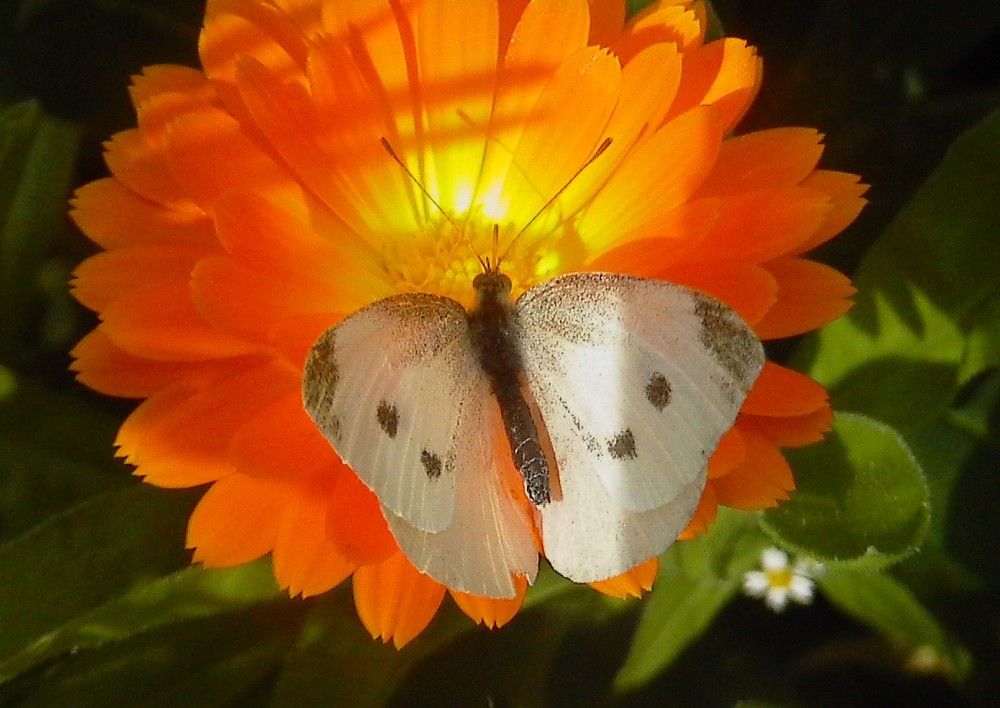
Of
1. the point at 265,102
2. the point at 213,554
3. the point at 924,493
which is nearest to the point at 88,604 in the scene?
the point at 213,554

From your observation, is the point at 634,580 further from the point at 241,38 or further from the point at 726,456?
the point at 241,38

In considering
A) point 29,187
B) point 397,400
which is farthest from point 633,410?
point 29,187

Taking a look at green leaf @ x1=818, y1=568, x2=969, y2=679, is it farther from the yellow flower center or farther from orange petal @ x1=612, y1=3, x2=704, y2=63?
orange petal @ x1=612, y1=3, x2=704, y2=63

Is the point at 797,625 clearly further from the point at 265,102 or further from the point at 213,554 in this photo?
the point at 265,102

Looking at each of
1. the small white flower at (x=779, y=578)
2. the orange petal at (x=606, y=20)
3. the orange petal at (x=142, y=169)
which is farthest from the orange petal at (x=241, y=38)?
the small white flower at (x=779, y=578)

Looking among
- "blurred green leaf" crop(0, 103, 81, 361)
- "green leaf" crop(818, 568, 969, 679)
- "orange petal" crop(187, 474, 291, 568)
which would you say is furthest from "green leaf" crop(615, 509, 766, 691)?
"blurred green leaf" crop(0, 103, 81, 361)

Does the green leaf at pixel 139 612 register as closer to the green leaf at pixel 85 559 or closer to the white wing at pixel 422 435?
the green leaf at pixel 85 559

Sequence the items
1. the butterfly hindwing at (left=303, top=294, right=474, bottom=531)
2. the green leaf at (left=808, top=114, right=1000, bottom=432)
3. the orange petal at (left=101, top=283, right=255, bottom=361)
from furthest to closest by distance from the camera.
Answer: the green leaf at (left=808, top=114, right=1000, bottom=432) → the orange petal at (left=101, top=283, right=255, bottom=361) → the butterfly hindwing at (left=303, top=294, right=474, bottom=531)
